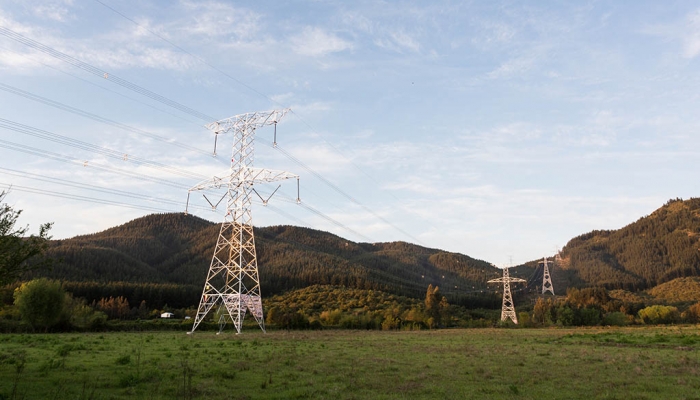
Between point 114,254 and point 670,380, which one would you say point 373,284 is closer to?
point 114,254

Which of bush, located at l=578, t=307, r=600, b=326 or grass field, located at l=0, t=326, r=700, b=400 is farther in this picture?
bush, located at l=578, t=307, r=600, b=326

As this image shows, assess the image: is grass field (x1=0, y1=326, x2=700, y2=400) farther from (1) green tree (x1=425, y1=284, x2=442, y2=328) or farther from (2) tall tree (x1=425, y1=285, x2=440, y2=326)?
(2) tall tree (x1=425, y1=285, x2=440, y2=326)

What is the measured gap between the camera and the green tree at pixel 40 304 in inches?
2250

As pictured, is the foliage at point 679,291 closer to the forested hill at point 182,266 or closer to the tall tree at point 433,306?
the forested hill at point 182,266

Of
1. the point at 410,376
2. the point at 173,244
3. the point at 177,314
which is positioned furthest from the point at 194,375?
the point at 173,244

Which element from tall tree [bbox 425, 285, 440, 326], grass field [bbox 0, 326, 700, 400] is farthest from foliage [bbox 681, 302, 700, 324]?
grass field [bbox 0, 326, 700, 400]

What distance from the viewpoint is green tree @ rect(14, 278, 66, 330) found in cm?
5716

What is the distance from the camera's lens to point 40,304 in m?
57.4

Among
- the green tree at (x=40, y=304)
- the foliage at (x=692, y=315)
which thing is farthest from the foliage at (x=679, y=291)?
the green tree at (x=40, y=304)

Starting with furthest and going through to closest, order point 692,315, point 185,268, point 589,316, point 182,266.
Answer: point 182,266, point 185,268, point 692,315, point 589,316

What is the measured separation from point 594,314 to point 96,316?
3817 inches

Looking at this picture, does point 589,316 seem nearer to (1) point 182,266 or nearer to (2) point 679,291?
(2) point 679,291

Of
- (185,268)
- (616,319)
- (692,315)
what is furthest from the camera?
(185,268)

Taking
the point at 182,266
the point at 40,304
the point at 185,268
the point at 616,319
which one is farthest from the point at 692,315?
the point at 182,266
